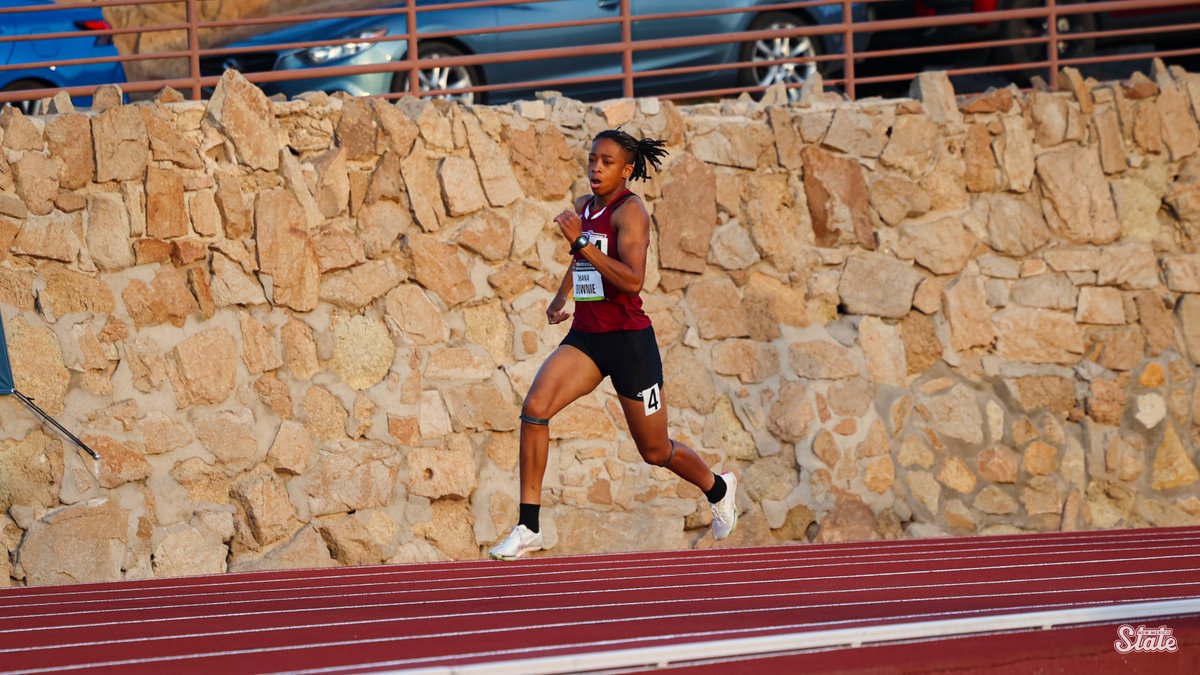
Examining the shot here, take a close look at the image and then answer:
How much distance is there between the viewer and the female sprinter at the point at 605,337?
677 cm

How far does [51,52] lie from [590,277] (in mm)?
6254

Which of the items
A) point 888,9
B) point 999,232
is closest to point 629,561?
point 999,232

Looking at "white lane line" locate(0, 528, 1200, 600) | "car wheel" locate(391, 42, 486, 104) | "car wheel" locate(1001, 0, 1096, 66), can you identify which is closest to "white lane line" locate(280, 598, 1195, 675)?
"white lane line" locate(0, 528, 1200, 600)

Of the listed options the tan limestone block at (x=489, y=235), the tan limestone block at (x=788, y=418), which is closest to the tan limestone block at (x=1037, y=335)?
the tan limestone block at (x=788, y=418)

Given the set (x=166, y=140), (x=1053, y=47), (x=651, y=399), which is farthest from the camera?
(x=1053, y=47)

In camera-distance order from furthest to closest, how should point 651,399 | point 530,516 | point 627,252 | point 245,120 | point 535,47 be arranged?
point 535,47
point 245,120
point 651,399
point 530,516
point 627,252

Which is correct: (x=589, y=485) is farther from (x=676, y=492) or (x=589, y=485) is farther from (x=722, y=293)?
(x=722, y=293)

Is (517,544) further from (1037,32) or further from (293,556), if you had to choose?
(1037,32)

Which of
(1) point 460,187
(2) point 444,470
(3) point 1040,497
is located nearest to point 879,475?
(3) point 1040,497

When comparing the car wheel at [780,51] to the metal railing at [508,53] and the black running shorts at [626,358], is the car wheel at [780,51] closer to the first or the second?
the metal railing at [508,53]

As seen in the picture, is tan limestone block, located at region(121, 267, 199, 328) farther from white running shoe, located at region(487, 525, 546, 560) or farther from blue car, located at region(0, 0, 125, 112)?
blue car, located at region(0, 0, 125, 112)

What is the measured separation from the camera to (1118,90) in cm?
1059

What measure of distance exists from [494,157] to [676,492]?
2311 mm

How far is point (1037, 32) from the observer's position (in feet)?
41.1
